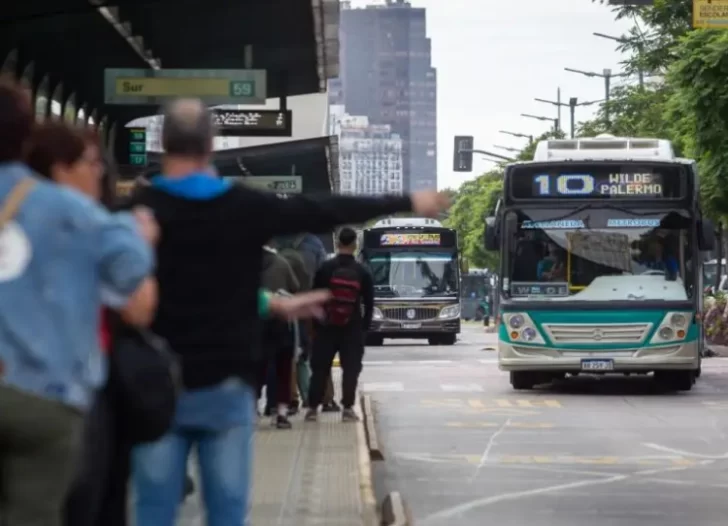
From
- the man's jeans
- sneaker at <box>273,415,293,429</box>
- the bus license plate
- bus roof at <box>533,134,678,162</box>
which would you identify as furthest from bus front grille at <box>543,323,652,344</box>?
the man's jeans

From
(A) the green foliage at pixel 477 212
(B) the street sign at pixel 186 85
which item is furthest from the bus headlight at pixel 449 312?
(A) the green foliage at pixel 477 212

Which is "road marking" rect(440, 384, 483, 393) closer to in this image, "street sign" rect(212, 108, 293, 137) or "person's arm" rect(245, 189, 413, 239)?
"street sign" rect(212, 108, 293, 137)

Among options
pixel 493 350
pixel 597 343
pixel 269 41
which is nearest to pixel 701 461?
pixel 597 343

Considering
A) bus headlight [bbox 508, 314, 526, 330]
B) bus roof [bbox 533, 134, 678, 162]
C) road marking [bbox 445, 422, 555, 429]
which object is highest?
bus roof [bbox 533, 134, 678, 162]

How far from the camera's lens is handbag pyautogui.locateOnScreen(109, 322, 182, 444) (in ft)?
18.7

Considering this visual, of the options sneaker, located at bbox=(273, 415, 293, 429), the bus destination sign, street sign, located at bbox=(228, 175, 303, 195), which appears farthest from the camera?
street sign, located at bbox=(228, 175, 303, 195)

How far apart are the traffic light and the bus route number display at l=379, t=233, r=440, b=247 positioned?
2545 cm

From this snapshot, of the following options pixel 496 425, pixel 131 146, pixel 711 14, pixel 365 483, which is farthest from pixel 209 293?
pixel 131 146

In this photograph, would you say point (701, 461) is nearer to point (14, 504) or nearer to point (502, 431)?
point (502, 431)

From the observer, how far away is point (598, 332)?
2344 centimetres

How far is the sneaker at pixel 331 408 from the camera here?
18.5 meters

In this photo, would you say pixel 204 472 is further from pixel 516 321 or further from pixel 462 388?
pixel 462 388

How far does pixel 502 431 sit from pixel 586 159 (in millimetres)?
6432

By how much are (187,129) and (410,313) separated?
38963 mm
